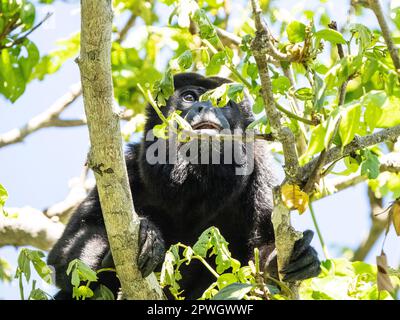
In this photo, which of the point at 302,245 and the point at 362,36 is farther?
the point at 302,245

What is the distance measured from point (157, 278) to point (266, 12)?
346cm

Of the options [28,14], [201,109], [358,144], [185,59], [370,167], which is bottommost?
[370,167]

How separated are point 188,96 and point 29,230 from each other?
1.75 metres

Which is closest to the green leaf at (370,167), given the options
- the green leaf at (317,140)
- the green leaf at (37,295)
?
the green leaf at (317,140)

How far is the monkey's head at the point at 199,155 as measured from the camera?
4.99 m

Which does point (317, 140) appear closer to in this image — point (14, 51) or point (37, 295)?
point (37, 295)

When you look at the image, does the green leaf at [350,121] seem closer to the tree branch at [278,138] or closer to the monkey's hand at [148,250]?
the tree branch at [278,138]

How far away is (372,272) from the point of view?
4242 millimetres

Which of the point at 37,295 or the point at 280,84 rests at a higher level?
the point at 280,84

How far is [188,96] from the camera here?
5.62 meters

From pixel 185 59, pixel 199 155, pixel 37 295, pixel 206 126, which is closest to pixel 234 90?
Result: pixel 185 59
